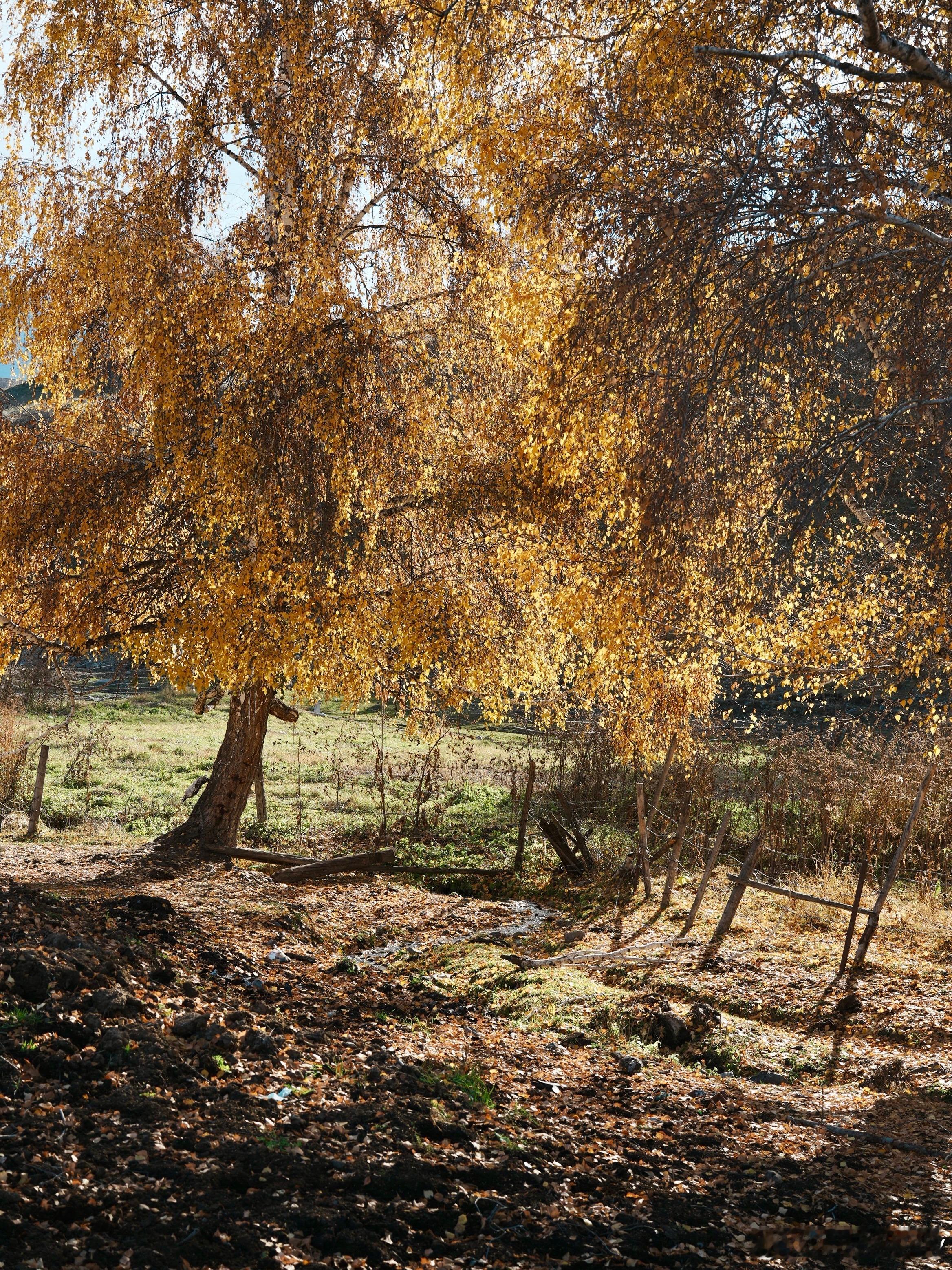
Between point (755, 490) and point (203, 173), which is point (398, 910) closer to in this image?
point (755, 490)

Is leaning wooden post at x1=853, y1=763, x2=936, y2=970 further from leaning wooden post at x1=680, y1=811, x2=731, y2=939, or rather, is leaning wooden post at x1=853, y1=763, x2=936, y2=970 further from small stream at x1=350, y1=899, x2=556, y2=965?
small stream at x1=350, y1=899, x2=556, y2=965

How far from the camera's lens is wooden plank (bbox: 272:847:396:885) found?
10.0 m

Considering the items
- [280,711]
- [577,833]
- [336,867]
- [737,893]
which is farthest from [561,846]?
[280,711]

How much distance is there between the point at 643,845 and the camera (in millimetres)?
10172

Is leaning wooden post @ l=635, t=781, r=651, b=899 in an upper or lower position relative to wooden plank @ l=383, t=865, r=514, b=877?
upper

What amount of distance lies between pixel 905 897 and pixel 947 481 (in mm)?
6507

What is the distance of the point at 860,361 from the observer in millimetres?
8406

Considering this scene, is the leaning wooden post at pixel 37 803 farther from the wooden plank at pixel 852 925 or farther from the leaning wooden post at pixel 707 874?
the wooden plank at pixel 852 925

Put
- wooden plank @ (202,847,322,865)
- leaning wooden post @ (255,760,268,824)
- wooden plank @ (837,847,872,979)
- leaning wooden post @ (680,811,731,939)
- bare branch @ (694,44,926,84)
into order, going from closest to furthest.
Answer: bare branch @ (694,44,926,84) < wooden plank @ (837,847,872,979) < leaning wooden post @ (680,811,731,939) < wooden plank @ (202,847,322,865) < leaning wooden post @ (255,760,268,824)

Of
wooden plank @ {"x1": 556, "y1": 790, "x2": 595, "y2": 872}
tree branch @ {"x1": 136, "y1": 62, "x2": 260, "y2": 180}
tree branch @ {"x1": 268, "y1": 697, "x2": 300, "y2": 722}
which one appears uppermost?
tree branch @ {"x1": 136, "y1": 62, "x2": 260, "y2": 180}

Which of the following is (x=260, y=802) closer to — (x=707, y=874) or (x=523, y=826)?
(x=523, y=826)

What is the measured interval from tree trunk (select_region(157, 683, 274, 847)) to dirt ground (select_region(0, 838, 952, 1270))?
8.30ft

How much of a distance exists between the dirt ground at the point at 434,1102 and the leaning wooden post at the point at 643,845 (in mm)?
2017

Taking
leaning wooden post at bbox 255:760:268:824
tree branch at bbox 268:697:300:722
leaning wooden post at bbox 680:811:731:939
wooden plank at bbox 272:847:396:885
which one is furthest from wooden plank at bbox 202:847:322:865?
leaning wooden post at bbox 680:811:731:939
